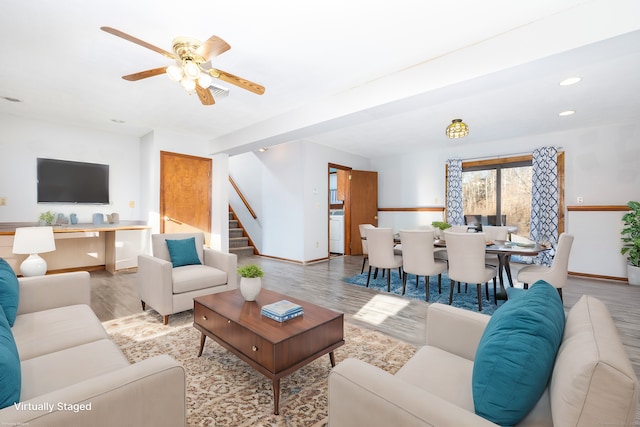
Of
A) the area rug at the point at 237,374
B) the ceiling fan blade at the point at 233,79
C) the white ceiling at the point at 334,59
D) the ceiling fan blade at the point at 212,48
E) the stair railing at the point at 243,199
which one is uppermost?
the white ceiling at the point at 334,59

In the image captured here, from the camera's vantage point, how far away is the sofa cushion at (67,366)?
112 cm

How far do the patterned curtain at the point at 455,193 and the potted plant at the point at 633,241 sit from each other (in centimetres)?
244

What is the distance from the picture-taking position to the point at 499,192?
5.95 m

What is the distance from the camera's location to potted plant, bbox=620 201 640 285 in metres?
4.22

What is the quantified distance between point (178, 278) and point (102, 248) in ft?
11.3

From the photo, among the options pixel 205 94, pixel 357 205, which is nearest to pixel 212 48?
pixel 205 94

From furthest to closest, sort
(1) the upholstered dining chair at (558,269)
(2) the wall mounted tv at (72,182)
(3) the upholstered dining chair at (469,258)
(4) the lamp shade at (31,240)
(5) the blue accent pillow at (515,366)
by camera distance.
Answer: (2) the wall mounted tv at (72,182) < (3) the upholstered dining chair at (469,258) < (1) the upholstered dining chair at (558,269) < (4) the lamp shade at (31,240) < (5) the blue accent pillow at (515,366)

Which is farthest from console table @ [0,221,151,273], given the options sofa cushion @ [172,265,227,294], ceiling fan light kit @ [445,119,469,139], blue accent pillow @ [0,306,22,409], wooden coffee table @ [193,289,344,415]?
ceiling fan light kit @ [445,119,469,139]

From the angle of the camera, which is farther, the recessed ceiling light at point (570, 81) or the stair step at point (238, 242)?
the stair step at point (238, 242)

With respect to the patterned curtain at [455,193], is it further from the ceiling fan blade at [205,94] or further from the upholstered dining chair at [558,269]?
the ceiling fan blade at [205,94]

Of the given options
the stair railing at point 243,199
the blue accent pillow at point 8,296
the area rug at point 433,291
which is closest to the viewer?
the blue accent pillow at point 8,296

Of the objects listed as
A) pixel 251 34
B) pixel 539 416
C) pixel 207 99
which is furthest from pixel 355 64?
pixel 539 416

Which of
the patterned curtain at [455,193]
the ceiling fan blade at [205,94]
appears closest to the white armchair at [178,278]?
the ceiling fan blade at [205,94]

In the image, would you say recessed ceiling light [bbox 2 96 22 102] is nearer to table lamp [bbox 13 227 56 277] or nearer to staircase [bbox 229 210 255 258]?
table lamp [bbox 13 227 56 277]
